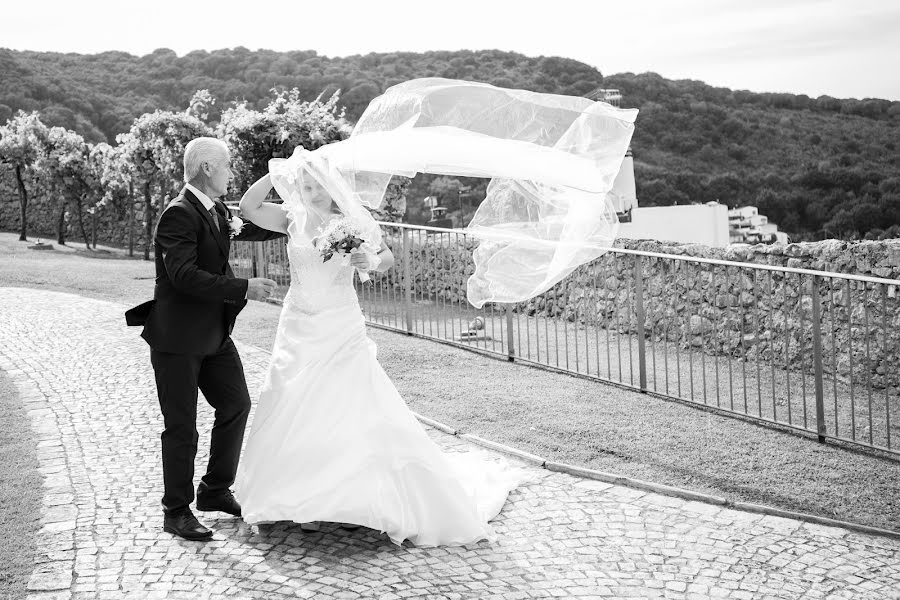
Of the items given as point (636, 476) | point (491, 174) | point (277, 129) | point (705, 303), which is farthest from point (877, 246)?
point (277, 129)

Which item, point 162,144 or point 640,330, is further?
point 162,144

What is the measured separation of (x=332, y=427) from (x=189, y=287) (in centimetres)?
109

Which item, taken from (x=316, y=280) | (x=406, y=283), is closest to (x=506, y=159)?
(x=316, y=280)

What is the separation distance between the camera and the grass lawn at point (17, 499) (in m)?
4.37

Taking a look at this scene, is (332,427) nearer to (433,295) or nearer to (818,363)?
(818,363)

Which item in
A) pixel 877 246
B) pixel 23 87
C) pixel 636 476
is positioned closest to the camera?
pixel 636 476

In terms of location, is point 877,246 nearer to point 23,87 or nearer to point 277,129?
point 277,129

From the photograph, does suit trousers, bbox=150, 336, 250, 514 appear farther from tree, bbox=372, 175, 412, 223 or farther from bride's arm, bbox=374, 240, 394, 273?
tree, bbox=372, 175, 412, 223

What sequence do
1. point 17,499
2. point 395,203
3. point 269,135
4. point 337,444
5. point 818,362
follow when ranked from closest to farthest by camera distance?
point 337,444 < point 17,499 < point 818,362 < point 269,135 < point 395,203

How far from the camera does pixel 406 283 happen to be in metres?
11.8

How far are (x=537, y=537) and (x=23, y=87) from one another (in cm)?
5326

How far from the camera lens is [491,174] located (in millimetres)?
5250

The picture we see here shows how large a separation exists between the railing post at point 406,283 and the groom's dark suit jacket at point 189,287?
6690mm

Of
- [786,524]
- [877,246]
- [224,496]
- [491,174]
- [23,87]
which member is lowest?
[786,524]
